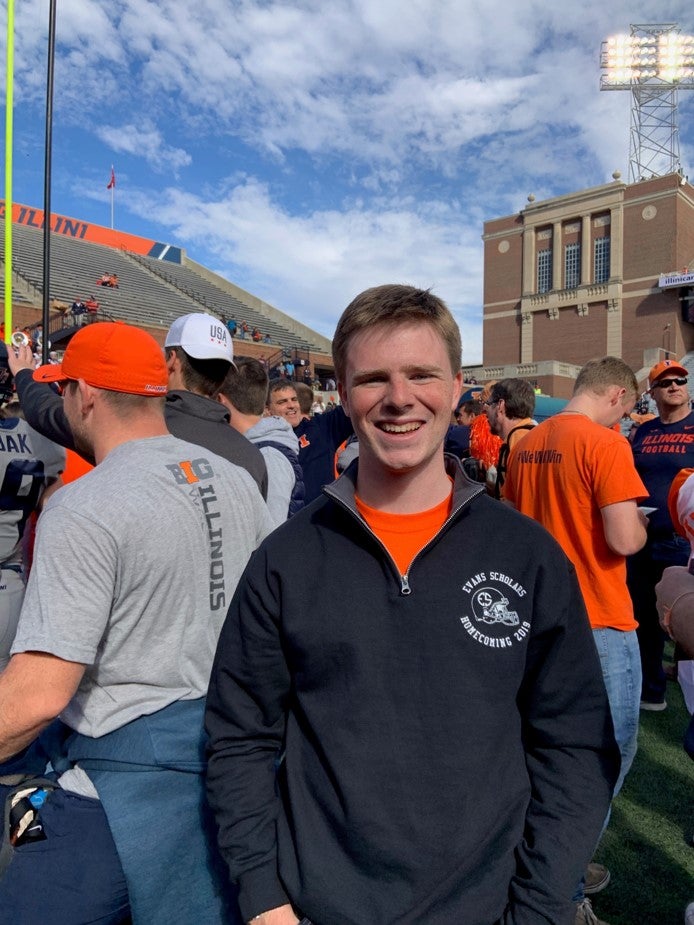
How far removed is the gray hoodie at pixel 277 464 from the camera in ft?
11.3

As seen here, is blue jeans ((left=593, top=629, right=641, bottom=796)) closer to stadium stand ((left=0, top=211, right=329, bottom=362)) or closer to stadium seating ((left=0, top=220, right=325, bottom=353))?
stadium stand ((left=0, top=211, right=329, bottom=362))

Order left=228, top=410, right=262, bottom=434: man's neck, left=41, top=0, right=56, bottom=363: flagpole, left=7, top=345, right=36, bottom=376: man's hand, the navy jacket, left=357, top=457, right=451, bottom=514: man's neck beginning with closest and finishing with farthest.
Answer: the navy jacket, left=357, top=457, right=451, bottom=514: man's neck, left=7, top=345, right=36, bottom=376: man's hand, left=228, top=410, right=262, bottom=434: man's neck, left=41, top=0, right=56, bottom=363: flagpole

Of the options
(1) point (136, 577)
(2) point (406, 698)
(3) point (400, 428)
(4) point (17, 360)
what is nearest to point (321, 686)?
(2) point (406, 698)

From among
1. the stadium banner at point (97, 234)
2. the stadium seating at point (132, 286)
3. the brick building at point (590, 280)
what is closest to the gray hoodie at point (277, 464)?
the stadium seating at point (132, 286)

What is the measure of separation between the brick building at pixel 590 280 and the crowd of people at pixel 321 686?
37.3 meters

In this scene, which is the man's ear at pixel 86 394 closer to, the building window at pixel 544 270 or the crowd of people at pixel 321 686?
the crowd of people at pixel 321 686

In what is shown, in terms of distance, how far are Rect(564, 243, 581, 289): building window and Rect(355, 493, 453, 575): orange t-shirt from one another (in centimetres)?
4511

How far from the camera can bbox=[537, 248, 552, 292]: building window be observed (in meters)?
44.0

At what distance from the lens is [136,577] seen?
5.39 ft

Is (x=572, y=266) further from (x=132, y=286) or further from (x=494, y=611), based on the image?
(x=494, y=611)

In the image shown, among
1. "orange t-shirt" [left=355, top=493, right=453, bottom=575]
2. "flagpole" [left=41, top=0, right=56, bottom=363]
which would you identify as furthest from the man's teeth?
"flagpole" [left=41, top=0, right=56, bottom=363]

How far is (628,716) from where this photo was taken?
2.73m

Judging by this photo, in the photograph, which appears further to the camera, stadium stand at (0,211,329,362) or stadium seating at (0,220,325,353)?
stadium seating at (0,220,325,353)

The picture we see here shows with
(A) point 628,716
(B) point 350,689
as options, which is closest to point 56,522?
(B) point 350,689
